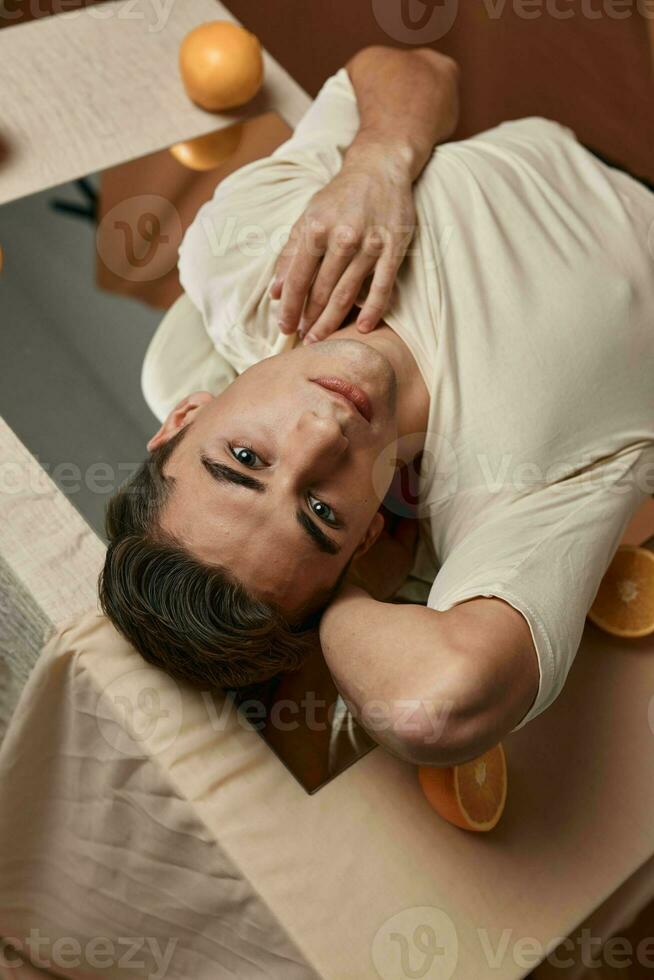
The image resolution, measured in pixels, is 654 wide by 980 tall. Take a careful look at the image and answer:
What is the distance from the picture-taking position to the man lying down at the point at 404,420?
3.39ft

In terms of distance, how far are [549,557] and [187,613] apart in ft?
1.33

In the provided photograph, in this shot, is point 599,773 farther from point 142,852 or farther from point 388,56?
point 388,56

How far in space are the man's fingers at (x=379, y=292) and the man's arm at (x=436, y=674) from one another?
0.39 m

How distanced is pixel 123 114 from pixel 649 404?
973 mm

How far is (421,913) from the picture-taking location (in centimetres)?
102

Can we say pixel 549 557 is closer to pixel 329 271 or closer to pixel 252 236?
pixel 329 271

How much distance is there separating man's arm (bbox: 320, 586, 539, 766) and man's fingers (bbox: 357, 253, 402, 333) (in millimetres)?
393
